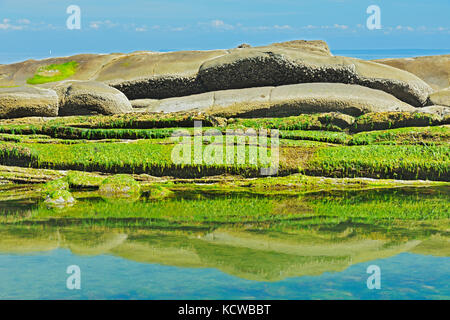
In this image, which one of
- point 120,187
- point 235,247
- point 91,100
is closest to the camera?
point 235,247

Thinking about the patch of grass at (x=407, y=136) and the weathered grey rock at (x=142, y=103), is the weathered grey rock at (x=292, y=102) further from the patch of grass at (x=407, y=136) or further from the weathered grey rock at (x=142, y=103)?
the patch of grass at (x=407, y=136)

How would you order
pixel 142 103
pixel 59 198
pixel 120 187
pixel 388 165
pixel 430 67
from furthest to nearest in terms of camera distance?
pixel 430 67 → pixel 142 103 → pixel 388 165 → pixel 120 187 → pixel 59 198

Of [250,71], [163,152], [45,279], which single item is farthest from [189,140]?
[45,279]

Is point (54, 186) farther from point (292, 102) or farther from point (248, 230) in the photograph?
point (292, 102)

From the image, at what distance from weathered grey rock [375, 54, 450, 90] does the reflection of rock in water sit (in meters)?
15.1

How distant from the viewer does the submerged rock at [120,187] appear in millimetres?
12039

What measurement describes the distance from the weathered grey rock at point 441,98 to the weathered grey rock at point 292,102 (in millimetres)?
1610

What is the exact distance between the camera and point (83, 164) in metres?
13.6

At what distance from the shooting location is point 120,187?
12188mm

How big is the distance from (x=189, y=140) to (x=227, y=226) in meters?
5.72

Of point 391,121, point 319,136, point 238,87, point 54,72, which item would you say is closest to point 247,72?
point 238,87

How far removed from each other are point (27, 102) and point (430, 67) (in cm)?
1538

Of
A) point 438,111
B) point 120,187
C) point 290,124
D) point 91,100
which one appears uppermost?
point 91,100
